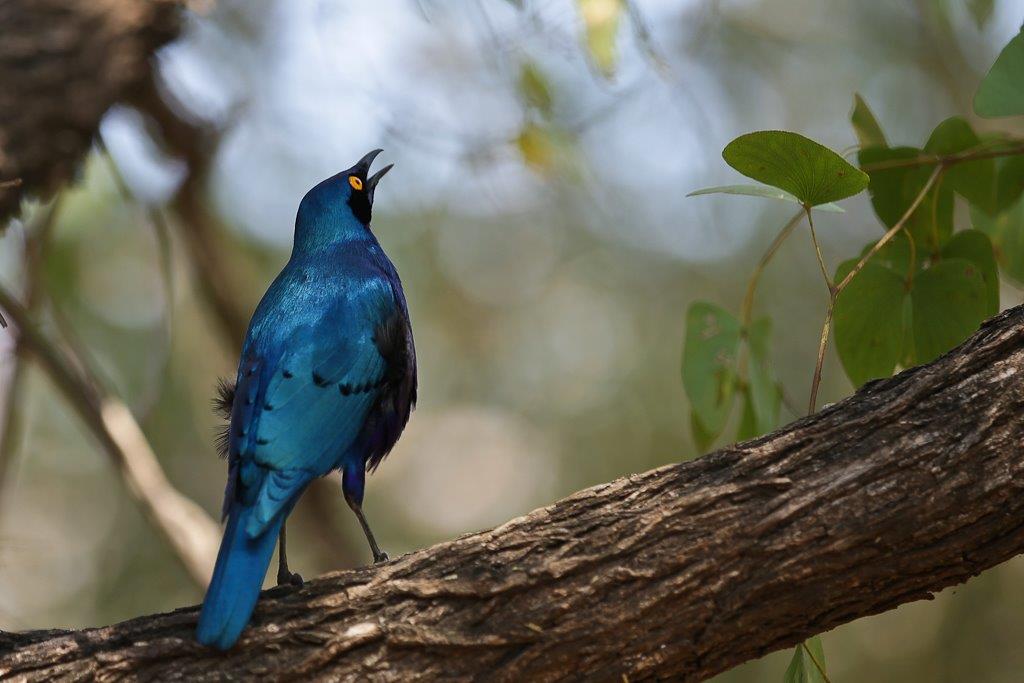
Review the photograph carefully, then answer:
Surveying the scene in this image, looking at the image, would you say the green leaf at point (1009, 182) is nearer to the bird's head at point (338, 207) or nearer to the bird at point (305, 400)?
the bird at point (305, 400)

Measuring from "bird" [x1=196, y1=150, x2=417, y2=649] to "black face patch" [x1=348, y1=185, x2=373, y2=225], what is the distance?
204mm

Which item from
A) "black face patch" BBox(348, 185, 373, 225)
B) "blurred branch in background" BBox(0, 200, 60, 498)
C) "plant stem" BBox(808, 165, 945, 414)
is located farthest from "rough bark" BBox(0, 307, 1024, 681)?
"blurred branch in background" BBox(0, 200, 60, 498)

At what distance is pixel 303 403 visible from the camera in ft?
9.70

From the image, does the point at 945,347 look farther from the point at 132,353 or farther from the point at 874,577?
the point at 132,353

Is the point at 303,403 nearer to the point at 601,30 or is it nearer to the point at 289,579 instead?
the point at 289,579

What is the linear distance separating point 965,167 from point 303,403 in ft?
7.07

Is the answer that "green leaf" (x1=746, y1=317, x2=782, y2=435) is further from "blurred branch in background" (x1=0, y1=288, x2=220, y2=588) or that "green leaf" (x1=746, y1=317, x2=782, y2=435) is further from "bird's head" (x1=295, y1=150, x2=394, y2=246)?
"blurred branch in background" (x1=0, y1=288, x2=220, y2=588)

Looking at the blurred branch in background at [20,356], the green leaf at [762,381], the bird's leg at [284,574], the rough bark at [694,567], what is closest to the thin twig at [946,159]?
the green leaf at [762,381]

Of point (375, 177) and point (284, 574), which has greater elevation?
point (375, 177)

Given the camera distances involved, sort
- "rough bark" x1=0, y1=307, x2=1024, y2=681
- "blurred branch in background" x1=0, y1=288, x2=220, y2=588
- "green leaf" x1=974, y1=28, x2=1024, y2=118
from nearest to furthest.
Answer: "rough bark" x1=0, y1=307, x2=1024, y2=681 < "green leaf" x1=974, y1=28, x2=1024, y2=118 < "blurred branch in background" x1=0, y1=288, x2=220, y2=588

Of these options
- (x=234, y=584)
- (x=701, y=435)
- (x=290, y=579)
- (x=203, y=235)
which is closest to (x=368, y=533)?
(x=290, y=579)

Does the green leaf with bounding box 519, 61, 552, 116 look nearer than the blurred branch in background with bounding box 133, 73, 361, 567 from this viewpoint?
Yes

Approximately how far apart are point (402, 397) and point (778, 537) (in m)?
1.42

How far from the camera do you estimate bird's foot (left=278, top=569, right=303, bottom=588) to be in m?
2.63
